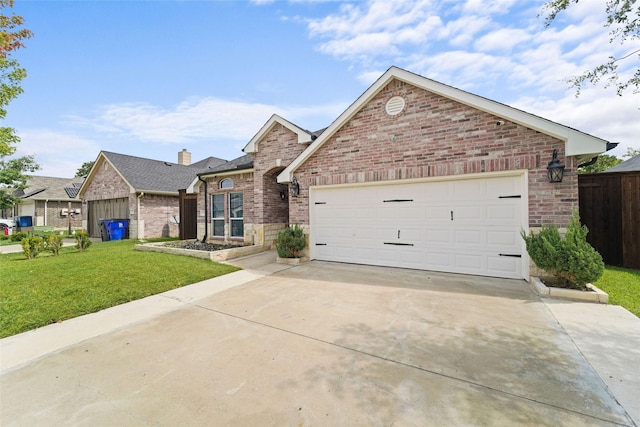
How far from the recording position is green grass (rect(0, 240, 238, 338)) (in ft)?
14.3

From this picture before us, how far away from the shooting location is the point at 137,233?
15617 millimetres

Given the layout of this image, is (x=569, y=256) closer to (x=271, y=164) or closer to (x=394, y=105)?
(x=394, y=105)

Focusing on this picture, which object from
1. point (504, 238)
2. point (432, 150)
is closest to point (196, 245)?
point (432, 150)

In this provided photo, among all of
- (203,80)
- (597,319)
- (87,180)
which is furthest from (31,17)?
(597,319)

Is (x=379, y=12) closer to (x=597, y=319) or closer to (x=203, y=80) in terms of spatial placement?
(x=203, y=80)

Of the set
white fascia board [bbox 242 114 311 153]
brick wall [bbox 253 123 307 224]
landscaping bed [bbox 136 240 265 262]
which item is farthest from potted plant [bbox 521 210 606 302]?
landscaping bed [bbox 136 240 265 262]

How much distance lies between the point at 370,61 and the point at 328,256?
6775 millimetres

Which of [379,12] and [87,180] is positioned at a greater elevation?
[379,12]

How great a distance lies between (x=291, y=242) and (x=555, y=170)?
6.74 metres

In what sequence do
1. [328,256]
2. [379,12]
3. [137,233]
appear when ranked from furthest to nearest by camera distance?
1. [137,233]
2. [328,256]
3. [379,12]

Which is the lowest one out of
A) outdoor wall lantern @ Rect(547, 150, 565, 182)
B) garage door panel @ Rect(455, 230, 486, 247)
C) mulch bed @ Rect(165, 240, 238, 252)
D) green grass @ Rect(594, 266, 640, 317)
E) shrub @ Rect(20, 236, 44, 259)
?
green grass @ Rect(594, 266, 640, 317)

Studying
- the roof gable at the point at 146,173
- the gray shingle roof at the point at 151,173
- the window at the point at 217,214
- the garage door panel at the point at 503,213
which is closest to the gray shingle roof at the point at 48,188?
the roof gable at the point at 146,173

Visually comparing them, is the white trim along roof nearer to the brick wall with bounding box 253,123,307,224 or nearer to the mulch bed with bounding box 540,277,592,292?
the brick wall with bounding box 253,123,307,224

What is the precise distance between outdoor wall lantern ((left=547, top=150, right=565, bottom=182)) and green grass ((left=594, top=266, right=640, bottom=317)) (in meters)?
2.37
